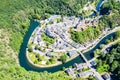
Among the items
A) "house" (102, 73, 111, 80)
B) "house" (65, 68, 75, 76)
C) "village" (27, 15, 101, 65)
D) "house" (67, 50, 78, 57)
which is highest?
"village" (27, 15, 101, 65)

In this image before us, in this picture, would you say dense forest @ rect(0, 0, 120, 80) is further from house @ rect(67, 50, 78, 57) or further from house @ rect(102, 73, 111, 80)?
house @ rect(67, 50, 78, 57)

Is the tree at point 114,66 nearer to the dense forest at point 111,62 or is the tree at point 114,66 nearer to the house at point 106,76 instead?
the dense forest at point 111,62

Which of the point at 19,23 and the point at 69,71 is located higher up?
the point at 19,23

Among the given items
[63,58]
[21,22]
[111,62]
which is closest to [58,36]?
[63,58]

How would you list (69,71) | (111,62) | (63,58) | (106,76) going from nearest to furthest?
(106,76) → (69,71) → (111,62) → (63,58)

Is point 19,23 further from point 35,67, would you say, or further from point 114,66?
point 114,66

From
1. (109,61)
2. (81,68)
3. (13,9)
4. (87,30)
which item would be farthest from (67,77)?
(13,9)

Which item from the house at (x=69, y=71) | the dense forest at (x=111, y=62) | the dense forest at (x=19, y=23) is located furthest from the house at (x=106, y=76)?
the dense forest at (x=19, y=23)

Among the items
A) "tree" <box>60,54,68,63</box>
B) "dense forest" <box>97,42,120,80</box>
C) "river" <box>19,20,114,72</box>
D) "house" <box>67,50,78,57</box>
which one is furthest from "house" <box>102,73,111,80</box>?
"house" <box>67,50,78,57</box>

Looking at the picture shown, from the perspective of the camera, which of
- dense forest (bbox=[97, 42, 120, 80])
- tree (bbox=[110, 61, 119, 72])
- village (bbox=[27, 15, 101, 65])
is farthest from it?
village (bbox=[27, 15, 101, 65])
